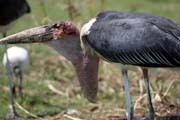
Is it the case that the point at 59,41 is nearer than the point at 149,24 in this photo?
No

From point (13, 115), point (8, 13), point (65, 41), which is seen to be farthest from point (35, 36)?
point (8, 13)

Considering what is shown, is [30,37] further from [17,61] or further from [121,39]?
[17,61]

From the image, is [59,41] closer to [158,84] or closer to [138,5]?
[158,84]

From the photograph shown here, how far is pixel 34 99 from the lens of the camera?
8562 mm

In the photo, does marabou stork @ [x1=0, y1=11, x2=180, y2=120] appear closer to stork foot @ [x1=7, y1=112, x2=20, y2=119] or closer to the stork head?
the stork head

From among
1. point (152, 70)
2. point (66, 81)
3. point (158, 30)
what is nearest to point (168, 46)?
point (158, 30)

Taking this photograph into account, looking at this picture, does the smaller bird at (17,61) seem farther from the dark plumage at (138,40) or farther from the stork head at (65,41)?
the dark plumage at (138,40)

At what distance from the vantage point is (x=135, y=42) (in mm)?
6051

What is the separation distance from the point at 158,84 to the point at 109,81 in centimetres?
79

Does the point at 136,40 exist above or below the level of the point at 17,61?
above

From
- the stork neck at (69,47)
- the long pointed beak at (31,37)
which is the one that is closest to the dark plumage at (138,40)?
the stork neck at (69,47)

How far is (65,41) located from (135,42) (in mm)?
815

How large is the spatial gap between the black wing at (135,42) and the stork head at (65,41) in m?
0.35

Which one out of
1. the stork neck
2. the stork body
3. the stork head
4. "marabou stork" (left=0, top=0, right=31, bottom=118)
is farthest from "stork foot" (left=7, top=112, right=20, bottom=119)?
the stork body
